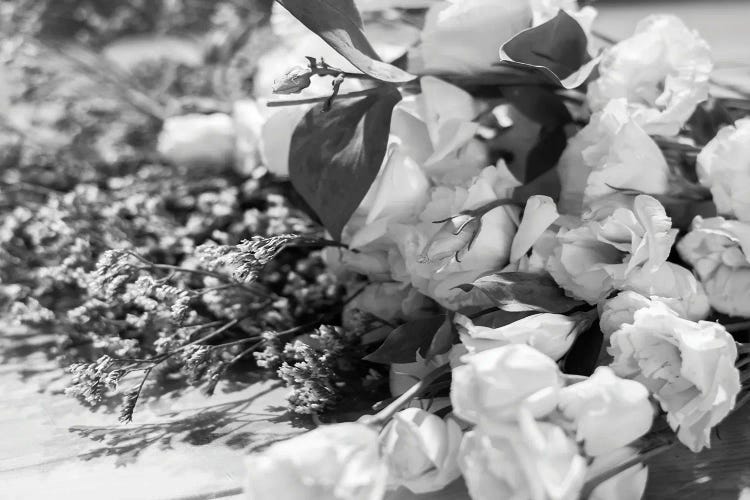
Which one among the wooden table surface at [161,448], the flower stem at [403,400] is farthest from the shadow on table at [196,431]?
the flower stem at [403,400]

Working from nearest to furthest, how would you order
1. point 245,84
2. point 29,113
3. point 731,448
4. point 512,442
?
1. point 512,442
2. point 731,448
3. point 245,84
4. point 29,113

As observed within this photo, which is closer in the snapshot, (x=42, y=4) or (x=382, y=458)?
(x=382, y=458)

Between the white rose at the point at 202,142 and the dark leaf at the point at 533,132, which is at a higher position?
the dark leaf at the point at 533,132

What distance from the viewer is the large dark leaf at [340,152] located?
47cm

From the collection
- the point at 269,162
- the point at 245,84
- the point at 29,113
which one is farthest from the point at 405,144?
the point at 29,113

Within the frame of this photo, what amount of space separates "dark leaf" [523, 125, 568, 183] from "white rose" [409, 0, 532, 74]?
0.05 metres

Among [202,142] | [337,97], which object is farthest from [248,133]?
[337,97]

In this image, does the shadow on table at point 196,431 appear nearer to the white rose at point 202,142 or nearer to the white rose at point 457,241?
the white rose at point 457,241

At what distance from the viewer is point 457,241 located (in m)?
0.45

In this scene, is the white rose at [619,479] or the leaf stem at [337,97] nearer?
the white rose at [619,479]

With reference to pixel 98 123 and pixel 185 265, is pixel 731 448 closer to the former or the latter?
pixel 185 265

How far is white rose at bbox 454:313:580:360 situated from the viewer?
39 centimetres

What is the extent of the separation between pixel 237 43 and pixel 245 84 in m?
0.06

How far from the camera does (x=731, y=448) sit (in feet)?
1.44
